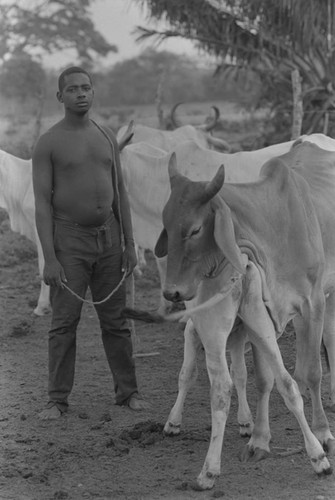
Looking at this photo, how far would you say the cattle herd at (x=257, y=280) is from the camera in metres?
4.07

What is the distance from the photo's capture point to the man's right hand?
16.6ft

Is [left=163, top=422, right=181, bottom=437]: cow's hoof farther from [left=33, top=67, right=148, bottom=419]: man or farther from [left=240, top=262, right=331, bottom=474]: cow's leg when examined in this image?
[left=240, top=262, right=331, bottom=474]: cow's leg

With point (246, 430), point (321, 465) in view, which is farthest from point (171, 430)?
point (321, 465)

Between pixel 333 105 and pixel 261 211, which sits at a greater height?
pixel 261 211

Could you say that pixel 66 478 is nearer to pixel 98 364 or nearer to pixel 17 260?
pixel 98 364

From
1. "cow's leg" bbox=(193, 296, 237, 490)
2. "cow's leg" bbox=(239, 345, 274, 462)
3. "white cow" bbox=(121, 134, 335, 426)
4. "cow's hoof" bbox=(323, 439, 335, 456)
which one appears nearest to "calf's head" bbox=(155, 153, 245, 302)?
"cow's leg" bbox=(193, 296, 237, 490)

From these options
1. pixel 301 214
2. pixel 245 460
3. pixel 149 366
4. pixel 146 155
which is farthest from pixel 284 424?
pixel 146 155

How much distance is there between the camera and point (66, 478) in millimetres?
4340

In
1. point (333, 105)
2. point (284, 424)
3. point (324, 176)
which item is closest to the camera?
point (284, 424)

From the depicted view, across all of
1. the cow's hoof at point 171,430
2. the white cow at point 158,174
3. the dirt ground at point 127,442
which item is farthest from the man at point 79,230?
the white cow at point 158,174

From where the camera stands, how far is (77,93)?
505cm

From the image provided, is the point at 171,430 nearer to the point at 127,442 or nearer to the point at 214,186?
the point at 127,442

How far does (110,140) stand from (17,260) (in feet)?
17.4

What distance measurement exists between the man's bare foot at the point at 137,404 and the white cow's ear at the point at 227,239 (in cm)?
155
